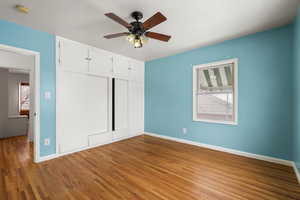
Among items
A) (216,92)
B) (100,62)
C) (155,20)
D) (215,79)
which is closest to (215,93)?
(216,92)

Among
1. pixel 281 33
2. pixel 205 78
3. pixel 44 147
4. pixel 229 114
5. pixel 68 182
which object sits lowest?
pixel 68 182

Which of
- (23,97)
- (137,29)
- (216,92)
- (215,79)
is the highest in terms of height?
(137,29)

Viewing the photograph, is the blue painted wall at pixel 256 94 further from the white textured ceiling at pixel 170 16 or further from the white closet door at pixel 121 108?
the white closet door at pixel 121 108

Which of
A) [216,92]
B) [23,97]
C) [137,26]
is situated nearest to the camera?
[137,26]

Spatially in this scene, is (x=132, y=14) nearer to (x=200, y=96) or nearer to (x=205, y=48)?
(x=205, y=48)

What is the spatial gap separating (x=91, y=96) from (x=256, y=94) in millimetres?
3849

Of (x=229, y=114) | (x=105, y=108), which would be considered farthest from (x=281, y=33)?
(x=105, y=108)

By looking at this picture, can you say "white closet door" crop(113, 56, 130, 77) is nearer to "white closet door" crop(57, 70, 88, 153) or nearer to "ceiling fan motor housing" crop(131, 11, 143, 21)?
"white closet door" crop(57, 70, 88, 153)

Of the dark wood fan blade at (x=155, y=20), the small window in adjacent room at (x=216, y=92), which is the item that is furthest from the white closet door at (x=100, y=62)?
the small window in adjacent room at (x=216, y=92)

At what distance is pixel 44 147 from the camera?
2.72 m

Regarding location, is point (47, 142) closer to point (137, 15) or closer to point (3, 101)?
point (137, 15)

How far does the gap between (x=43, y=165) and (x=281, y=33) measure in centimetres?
517

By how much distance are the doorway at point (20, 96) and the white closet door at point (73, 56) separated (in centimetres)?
46

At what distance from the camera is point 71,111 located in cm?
315
